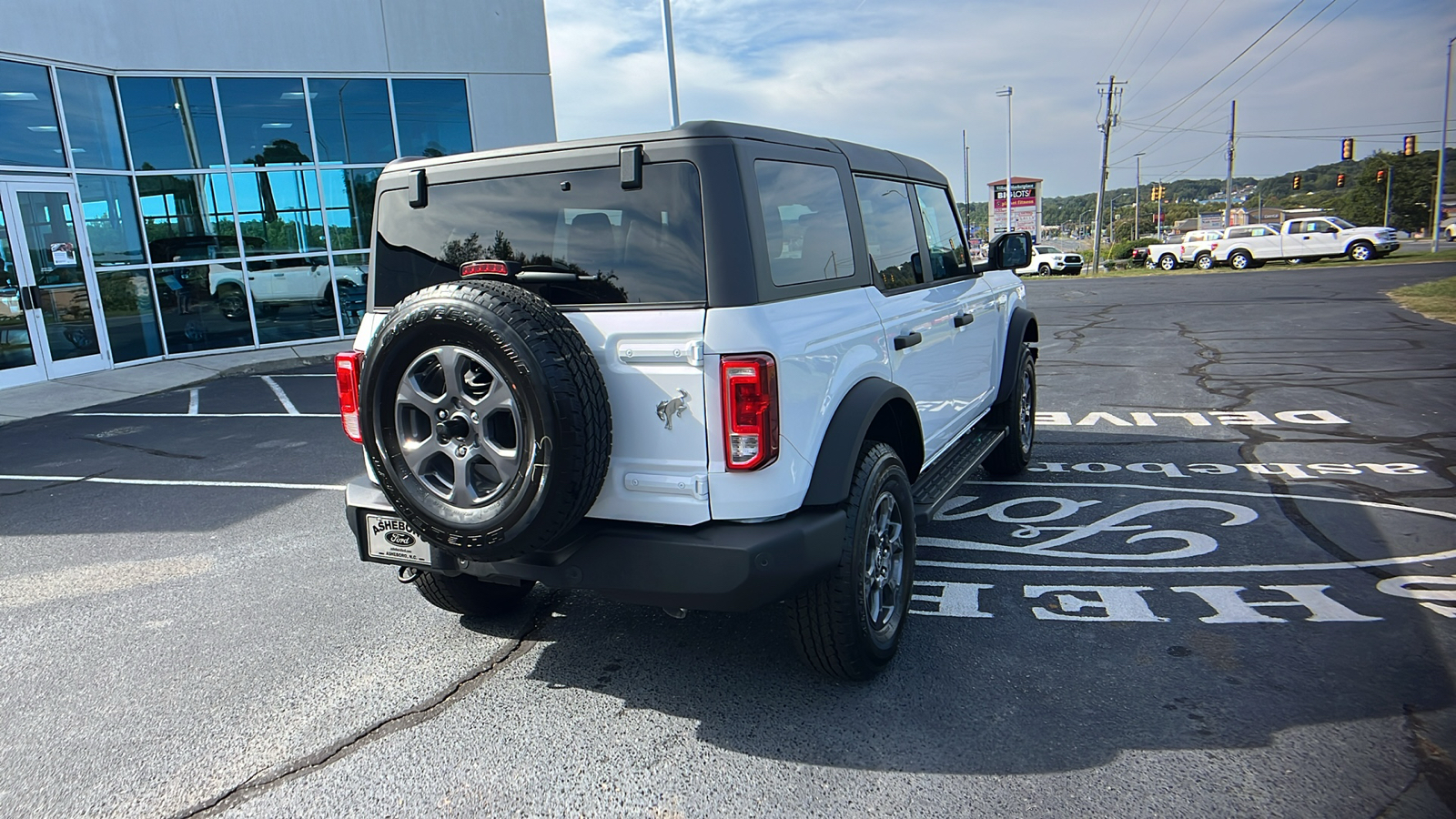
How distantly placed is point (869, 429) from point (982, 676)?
1.04 meters

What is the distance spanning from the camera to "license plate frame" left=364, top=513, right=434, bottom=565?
128 inches

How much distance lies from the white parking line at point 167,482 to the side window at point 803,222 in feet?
14.7

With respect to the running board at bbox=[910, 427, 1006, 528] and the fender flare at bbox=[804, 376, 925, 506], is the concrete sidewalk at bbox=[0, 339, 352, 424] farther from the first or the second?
the fender flare at bbox=[804, 376, 925, 506]

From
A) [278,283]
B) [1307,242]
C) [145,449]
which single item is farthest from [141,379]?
[1307,242]

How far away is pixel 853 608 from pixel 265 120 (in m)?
15.3

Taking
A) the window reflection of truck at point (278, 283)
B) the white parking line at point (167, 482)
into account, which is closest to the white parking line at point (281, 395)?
the white parking line at point (167, 482)

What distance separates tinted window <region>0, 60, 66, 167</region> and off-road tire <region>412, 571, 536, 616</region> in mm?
12368

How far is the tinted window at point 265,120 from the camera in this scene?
47.6 ft

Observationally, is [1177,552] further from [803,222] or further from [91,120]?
[91,120]

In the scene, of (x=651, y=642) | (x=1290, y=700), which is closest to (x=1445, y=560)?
(x=1290, y=700)

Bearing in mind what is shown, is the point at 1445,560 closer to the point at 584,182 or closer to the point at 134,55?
the point at 584,182

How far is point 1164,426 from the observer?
7.60m

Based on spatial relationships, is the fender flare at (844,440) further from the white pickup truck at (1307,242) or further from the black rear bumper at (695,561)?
the white pickup truck at (1307,242)

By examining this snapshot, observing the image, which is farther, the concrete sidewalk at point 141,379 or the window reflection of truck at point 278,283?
the window reflection of truck at point 278,283
